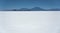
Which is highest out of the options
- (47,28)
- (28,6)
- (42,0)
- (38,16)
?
(42,0)

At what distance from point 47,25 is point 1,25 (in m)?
1.09

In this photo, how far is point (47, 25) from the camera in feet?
5.59

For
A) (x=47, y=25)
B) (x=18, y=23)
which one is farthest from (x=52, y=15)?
(x=18, y=23)

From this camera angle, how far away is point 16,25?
5.62 feet

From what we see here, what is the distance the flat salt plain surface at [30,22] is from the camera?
1676 millimetres

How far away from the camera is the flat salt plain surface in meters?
1.68

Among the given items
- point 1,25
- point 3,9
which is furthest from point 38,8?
point 1,25

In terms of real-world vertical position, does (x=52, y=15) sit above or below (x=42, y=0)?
below

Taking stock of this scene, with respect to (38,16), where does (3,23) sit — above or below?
below

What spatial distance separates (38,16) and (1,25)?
90 centimetres

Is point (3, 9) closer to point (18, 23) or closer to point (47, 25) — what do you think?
point (18, 23)

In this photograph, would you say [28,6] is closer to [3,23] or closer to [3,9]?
[3,9]

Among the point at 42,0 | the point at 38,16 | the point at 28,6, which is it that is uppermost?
the point at 42,0

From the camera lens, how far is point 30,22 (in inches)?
66.7
